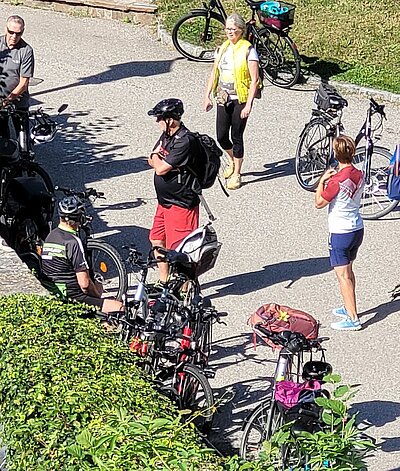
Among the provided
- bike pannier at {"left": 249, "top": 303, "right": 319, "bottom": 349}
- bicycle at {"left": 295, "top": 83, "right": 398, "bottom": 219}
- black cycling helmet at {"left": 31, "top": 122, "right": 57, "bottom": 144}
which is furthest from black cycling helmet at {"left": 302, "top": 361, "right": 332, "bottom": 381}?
black cycling helmet at {"left": 31, "top": 122, "right": 57, "bottom": 144}

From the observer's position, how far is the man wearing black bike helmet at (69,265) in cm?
805

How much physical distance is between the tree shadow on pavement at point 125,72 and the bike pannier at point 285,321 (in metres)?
8.16

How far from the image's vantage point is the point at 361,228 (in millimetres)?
9039

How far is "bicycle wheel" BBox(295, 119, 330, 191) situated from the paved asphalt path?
0.56ft

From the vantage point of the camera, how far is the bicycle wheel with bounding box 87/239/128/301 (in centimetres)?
912

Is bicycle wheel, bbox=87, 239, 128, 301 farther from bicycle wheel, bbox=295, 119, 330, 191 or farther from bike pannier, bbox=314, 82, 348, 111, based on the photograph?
bike pannier, bbox=314, 82, 348, 111

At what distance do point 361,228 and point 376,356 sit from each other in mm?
1110

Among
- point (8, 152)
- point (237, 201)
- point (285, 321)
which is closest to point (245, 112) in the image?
point (237, 201)

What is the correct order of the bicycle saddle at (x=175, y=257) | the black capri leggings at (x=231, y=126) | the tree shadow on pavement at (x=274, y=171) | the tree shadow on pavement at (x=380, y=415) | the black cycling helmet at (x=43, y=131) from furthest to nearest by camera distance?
the tree shadow on pavement at (x=274, y=171), the black capri leggings at (x=231, y=126), the black cycling helmet at (x=43, y=131), the bicycle saddle at (x=175, y=257), the tree shadow on pavement at (x=380, y=415)

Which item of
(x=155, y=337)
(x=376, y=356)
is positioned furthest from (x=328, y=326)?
(x=155, y=337)

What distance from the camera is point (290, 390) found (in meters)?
6.66

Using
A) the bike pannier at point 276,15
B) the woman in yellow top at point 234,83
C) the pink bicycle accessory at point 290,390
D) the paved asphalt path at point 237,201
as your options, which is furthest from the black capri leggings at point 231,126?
the pink bicycle accessory at point 290,390

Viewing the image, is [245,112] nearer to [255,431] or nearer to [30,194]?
[30,194]

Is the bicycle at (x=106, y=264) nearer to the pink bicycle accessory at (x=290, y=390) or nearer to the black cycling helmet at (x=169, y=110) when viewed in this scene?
the black cycling helmet at (x=169, y=110)
